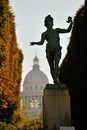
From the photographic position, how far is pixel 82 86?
39.5 m

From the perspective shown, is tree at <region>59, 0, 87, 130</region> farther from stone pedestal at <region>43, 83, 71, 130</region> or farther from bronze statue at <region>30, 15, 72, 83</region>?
stone pedestal at <region>43, 83, 71, 130</region>

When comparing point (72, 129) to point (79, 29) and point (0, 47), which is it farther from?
point (79, 29)

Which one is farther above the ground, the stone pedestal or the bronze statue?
the bronze statue

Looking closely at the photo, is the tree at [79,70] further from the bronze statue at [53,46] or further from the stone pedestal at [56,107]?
the stone pedestal at [56,107]

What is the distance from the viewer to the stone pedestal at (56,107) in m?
20.9

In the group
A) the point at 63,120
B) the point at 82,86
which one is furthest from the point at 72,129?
the point at 82,86

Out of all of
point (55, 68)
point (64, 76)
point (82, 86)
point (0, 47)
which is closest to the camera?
point (55, 68)

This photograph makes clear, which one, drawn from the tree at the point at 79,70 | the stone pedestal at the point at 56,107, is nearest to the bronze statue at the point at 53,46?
the stone pedestal at the point at 56,107

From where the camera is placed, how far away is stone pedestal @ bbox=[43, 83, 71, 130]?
20.9 m

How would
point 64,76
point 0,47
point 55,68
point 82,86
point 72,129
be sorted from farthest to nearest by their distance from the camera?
point 64,76 → point 82,86 → point 0,47 → point 55,68 → point 72,129

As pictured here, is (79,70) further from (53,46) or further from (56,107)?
(56,107)

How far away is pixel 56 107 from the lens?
825 inches

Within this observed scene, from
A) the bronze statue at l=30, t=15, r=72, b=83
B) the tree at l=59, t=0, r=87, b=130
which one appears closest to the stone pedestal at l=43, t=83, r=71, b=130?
the bronze statue at l=30, t=15, r=72, b=83

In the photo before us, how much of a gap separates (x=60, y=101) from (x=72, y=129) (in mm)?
1542
